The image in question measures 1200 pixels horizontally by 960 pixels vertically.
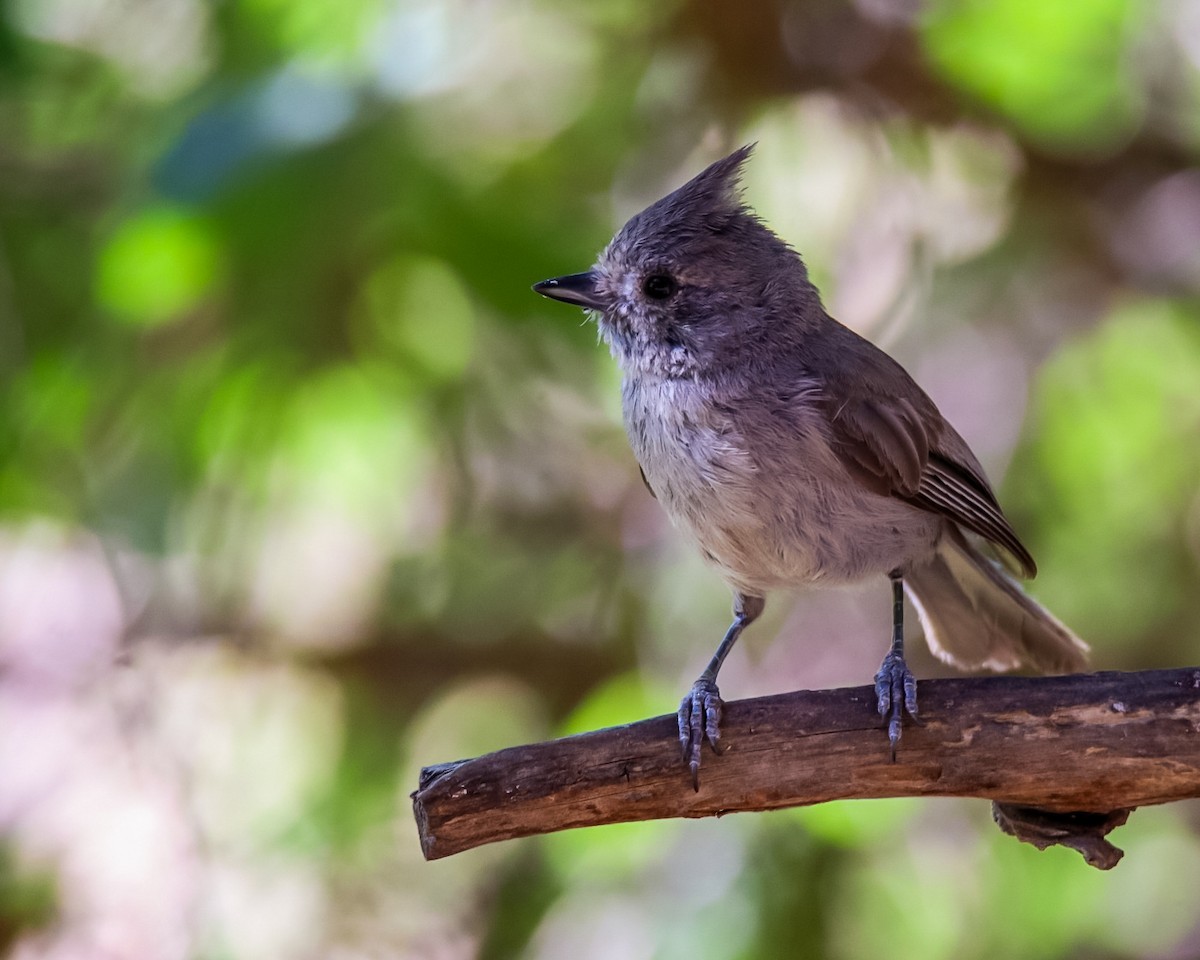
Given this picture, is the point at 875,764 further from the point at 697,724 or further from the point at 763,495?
the point at 763,495

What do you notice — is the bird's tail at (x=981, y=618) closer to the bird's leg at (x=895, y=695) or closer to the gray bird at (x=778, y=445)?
the gray bird at (x=778, y=445)

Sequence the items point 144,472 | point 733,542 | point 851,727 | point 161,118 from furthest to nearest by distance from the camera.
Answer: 1. point 144,472
2. point 161,118
3. point 733,542
4. point 851,727

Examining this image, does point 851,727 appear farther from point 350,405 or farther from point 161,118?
point 161,118

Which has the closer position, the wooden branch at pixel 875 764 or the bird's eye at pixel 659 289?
the wooden branch at pixel 875 764

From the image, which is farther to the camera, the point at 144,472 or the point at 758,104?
the point at 758,104

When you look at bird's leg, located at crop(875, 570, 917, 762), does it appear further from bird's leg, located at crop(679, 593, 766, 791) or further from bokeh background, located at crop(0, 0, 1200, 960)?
bokeh background, located at crop(0, 0, 1200, 960)

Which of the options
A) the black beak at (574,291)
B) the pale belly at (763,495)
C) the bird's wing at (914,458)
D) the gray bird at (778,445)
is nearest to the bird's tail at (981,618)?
the gray bird at (778,445)

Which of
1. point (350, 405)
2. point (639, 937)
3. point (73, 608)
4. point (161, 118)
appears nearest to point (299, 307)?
point (350, 405)

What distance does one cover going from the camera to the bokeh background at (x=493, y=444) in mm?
3732

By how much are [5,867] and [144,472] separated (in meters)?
1.25

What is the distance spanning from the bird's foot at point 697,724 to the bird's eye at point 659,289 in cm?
103

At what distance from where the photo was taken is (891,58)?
4.48 metres

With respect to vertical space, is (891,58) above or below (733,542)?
above

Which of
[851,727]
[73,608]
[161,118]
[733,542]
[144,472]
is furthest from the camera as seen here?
[73,608]
